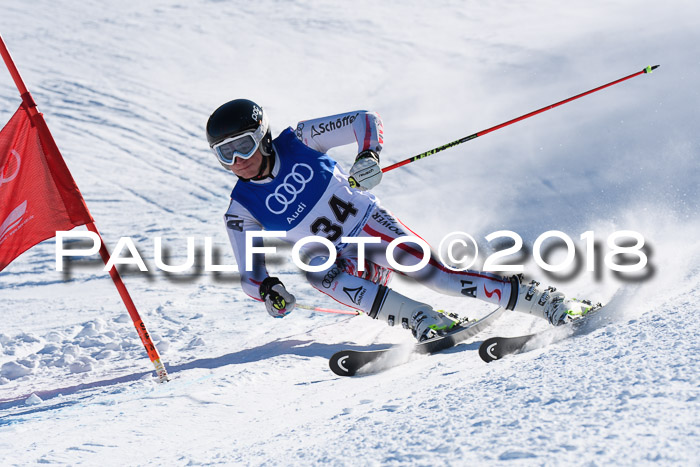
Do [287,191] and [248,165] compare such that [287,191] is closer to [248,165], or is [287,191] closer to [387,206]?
[248,165]

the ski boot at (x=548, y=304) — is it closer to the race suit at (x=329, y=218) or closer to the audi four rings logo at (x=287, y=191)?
the race suit at (x=329, y=218)

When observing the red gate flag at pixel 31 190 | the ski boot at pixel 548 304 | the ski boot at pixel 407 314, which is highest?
the ski boot at pixel 548 304

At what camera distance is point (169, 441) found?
113 inches

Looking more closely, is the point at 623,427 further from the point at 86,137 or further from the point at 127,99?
the point at 127,99

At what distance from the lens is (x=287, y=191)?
4.00 m

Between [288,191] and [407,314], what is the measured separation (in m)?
0.97

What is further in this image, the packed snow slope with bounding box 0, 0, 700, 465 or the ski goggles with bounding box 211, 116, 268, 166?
the ski goggles with bounding box 211, 116, 268, 166

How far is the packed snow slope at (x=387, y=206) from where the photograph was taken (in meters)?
2.04

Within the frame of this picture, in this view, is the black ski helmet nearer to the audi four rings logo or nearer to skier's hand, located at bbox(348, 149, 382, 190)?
the audi four rings logo

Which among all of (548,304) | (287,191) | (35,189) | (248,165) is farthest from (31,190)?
(548,304)


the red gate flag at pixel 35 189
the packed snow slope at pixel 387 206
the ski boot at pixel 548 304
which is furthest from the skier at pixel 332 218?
the red gate flag at pixel 35 189

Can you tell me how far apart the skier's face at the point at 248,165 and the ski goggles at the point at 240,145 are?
1.5 inches

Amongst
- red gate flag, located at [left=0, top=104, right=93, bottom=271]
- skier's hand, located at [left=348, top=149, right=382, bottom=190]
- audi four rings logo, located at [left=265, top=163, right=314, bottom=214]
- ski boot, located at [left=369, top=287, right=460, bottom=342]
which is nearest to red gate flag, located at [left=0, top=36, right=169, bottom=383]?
red gate flag, located at [left=0, top=104, right=93, bottom=271]

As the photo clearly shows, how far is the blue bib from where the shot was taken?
4.00 m
